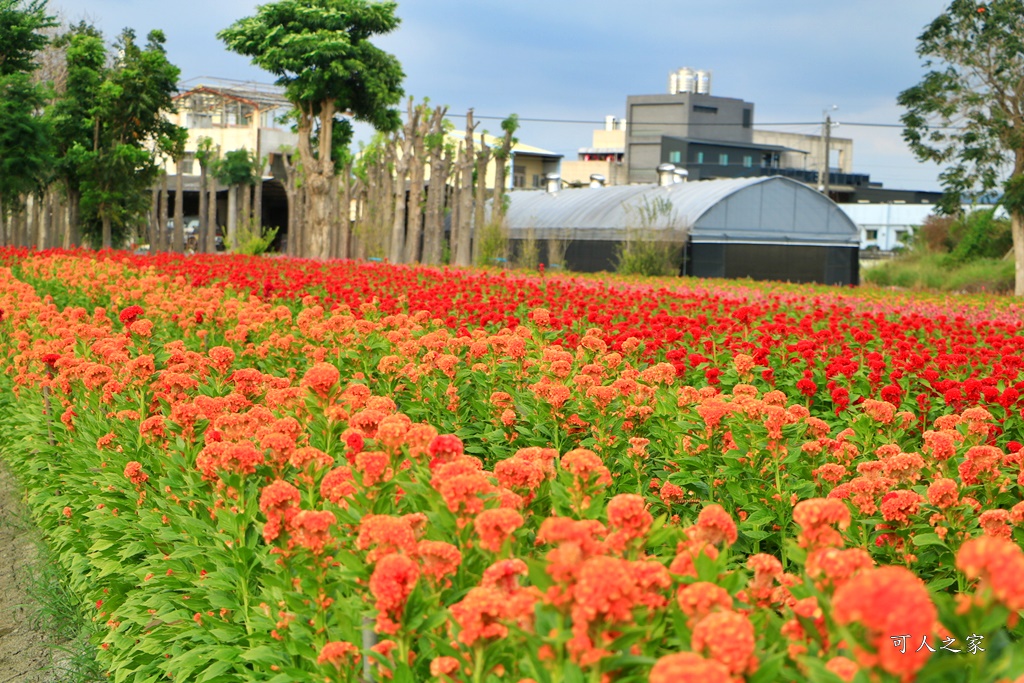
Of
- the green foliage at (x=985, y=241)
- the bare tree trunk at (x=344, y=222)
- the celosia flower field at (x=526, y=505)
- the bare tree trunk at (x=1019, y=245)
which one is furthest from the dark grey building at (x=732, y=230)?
the celosia flower field at (x=526, y=505)

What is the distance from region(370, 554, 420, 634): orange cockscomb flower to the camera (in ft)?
7.88

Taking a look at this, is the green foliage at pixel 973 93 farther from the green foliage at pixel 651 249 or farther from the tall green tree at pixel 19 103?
the tall green tree at pixel 19 103

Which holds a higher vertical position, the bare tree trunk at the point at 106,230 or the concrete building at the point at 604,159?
the concrete building at the point at 604,159

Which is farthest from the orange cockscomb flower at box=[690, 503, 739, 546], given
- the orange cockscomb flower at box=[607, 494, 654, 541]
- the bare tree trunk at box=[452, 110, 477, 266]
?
the bare tree trunk at box=[452, 110, 477, 266]

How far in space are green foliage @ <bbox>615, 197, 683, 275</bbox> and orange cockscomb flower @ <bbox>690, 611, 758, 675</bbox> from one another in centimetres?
3084

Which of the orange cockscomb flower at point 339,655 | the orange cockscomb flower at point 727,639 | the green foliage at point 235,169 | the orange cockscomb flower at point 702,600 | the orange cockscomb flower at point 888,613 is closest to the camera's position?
the orange cockscomb flower at point 888,613

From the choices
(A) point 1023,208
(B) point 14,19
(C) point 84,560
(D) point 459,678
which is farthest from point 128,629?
(B) point 14,19

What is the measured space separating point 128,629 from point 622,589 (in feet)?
10.6

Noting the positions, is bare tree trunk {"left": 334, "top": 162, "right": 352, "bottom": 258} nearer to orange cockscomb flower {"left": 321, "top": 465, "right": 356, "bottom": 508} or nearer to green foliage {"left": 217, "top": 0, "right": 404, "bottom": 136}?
green foliage {"left": 217, "top": 0, "right": 404, "bottom": 136}

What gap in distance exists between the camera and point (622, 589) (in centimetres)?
202

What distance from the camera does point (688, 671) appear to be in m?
1.70

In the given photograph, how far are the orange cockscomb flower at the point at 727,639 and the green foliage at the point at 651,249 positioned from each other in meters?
30.8

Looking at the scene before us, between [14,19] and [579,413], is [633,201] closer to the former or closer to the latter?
[14,19]

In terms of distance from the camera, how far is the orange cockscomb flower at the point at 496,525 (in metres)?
2.47
